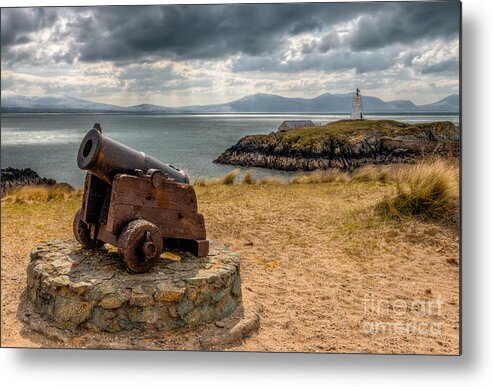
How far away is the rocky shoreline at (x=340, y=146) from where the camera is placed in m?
5.41

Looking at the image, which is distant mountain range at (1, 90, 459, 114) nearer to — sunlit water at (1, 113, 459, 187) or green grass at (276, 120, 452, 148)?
sunlit water at (1, 113, 459, 187)

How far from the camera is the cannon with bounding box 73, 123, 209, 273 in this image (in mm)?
4098

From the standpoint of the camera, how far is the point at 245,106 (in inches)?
215

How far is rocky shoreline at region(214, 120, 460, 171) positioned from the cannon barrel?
1.84 m

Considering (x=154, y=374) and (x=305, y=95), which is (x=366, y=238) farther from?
(x=154, y=374)

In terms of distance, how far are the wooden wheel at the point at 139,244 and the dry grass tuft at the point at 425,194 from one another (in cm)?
285

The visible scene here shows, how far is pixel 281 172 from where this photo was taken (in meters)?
6.76

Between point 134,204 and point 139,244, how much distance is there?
1.10ft

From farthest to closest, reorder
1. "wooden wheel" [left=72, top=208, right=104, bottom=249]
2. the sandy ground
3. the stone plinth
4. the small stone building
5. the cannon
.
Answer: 1. the small stone building
2. "wooden wheel" [left=72, top=208, right=104, bottom=249]
3. the sandy ground
4. the cannon
5. the stone plinth

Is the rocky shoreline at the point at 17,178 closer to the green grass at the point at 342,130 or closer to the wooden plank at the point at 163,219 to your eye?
the wooden plank at the point at 163,219

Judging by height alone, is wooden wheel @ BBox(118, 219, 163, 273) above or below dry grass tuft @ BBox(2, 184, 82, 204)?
below

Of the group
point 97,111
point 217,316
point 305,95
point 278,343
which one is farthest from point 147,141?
point 278,343

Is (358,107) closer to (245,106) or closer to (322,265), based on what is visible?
(245,106)

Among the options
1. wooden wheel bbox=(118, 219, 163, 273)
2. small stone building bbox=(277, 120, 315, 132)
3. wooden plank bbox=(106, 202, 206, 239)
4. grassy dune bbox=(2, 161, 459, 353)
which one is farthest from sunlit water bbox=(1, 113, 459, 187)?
wooden wheel bbox=(118, 219, 163, 273)
